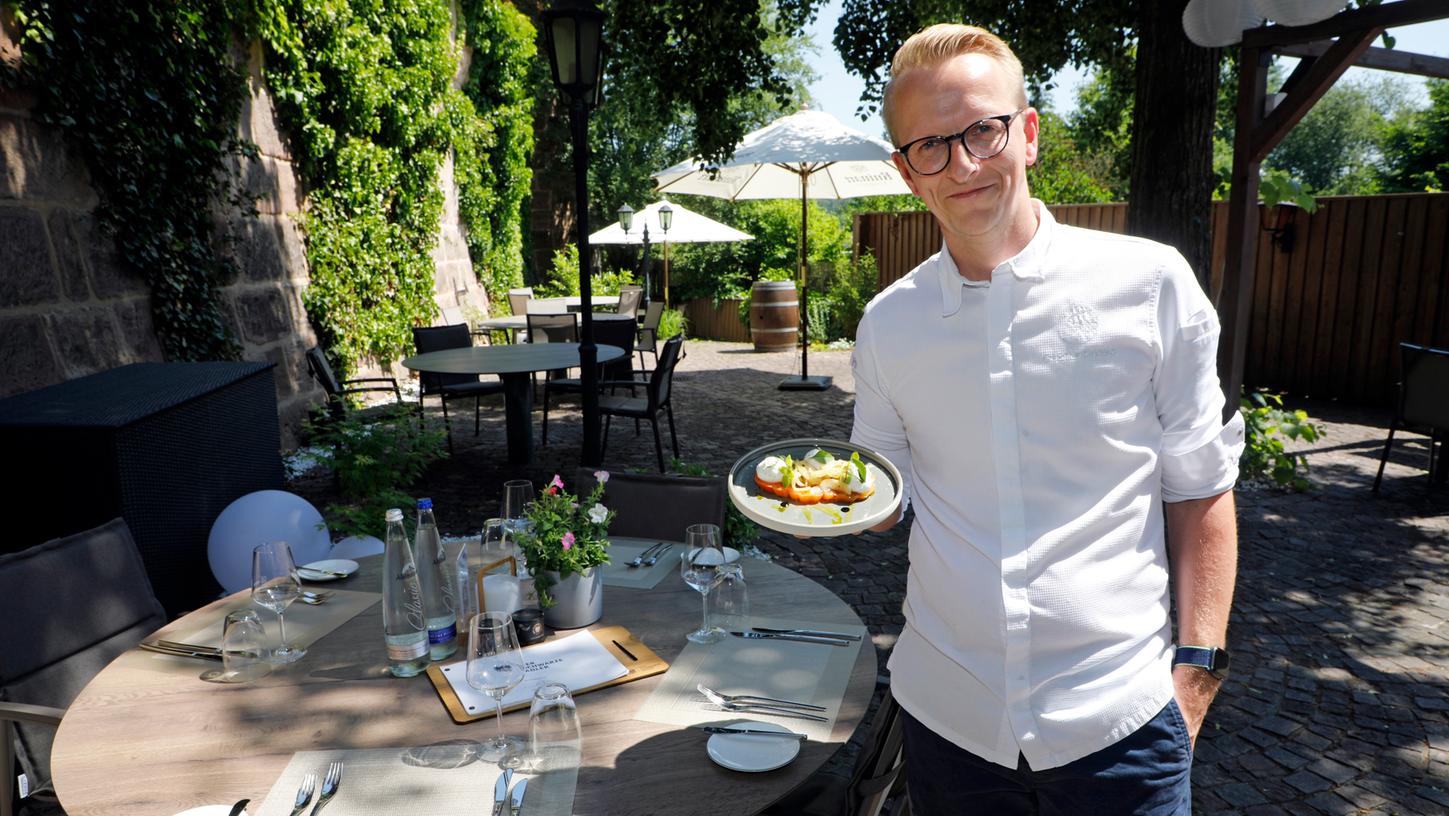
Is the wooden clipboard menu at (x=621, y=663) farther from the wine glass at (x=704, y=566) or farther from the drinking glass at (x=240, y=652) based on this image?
the drinking glass at (x=240, y=652)

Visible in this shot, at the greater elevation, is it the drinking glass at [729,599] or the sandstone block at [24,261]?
the sandstone block at [24,261]

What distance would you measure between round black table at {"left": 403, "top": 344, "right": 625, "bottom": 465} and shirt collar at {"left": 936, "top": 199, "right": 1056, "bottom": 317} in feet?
15.9

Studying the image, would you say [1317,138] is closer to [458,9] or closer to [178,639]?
[458,9]

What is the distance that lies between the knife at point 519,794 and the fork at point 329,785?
0.30m

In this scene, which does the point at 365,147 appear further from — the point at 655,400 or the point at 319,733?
the point at 319,733

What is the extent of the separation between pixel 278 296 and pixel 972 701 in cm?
726

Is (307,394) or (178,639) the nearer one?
(178,639)

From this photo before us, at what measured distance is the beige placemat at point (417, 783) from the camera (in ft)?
4.41

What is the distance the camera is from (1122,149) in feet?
61.6

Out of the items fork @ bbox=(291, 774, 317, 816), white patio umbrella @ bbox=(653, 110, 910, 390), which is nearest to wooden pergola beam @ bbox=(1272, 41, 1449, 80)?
white patio umbrella @ bbox=(653, 110, 910, 390)

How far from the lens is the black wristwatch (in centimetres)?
133

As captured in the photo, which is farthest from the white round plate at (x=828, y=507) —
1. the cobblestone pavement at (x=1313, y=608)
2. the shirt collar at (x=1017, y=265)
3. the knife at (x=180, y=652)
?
the cobblestone pavement at (x=1313, y=608)

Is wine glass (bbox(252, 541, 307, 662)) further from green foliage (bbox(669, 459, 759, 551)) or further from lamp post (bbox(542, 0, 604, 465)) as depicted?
lamp post (bbox(542, 0, 604, 465))

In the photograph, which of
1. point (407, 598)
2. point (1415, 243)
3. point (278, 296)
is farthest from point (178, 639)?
point (1415, 243)
